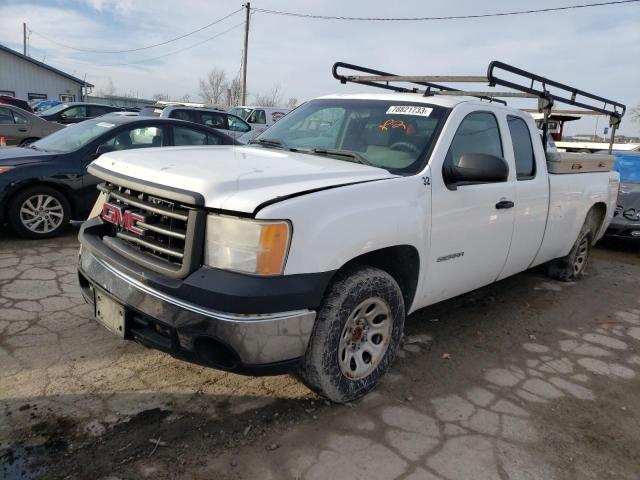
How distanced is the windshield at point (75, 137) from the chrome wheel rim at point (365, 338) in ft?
15.9

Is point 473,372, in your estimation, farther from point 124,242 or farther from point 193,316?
point 124,242

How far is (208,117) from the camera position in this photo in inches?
534

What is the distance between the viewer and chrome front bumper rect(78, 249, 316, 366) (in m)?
2.31

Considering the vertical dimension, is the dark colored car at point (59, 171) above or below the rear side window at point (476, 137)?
below

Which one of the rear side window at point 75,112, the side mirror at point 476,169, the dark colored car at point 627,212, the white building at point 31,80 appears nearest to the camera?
the side mirror at point 476,169

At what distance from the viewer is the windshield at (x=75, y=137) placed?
6289mm

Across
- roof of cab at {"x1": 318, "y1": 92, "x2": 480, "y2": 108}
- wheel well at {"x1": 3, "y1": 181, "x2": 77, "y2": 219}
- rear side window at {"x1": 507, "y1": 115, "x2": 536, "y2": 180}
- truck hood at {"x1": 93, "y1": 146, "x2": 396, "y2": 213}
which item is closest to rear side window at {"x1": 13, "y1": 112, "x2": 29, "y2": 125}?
wheel well at {"x1": 3, "y1": 181, "x2": 77, "y2": 219}

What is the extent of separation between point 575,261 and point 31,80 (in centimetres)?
4075

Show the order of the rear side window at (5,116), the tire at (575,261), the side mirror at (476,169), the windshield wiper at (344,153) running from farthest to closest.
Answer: the rear side window at (5,116) < the tire at (575,261) < the windshield wiper at (344,153) < the side mirror at (476,169)

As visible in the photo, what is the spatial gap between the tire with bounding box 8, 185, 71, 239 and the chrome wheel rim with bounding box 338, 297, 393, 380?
465cm

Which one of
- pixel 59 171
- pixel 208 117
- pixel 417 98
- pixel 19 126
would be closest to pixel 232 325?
pixel 417 98

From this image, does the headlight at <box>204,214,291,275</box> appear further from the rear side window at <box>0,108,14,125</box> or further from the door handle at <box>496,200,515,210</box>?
the rear side window at <box>0,108,14,125</box>

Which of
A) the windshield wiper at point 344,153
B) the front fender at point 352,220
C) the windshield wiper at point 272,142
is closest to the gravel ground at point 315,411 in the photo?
the front fender at point 352,220

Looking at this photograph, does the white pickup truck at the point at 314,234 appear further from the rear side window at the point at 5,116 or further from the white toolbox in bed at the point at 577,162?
the rear side window at the point at 5,116
